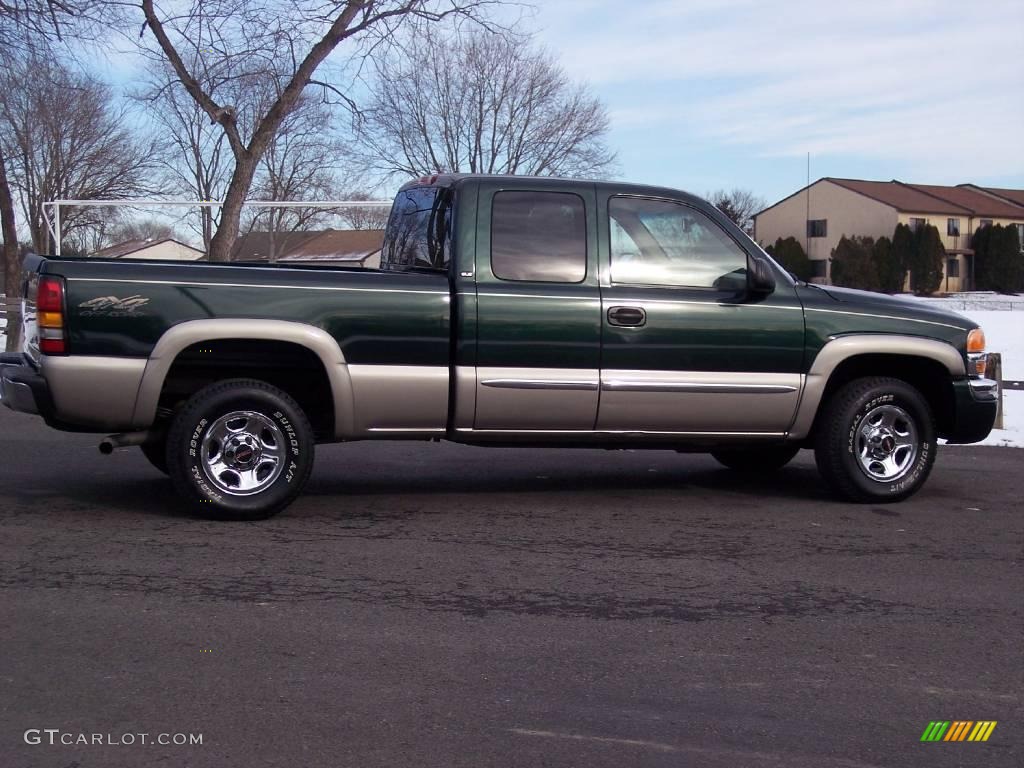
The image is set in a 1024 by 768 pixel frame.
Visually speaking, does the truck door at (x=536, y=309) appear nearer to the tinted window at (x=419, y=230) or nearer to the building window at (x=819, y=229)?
the tinted window at (x=419, y=230)

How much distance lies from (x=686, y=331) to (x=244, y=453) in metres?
2.63

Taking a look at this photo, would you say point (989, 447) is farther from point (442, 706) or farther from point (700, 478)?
point (442, 706)

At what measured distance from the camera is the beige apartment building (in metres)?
70.8

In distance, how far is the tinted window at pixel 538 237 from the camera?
6.81 metres

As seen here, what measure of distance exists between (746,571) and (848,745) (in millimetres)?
2083

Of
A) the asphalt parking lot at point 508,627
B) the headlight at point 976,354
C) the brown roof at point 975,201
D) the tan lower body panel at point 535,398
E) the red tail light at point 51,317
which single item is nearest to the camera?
the asphalt parking lot at point 508,627

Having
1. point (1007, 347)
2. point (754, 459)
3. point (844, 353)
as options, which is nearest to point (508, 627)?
point (844, 353)

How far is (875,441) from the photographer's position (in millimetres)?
7340

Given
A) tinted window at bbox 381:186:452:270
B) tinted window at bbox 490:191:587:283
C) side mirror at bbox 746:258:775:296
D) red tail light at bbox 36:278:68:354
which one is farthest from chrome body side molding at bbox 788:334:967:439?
red tail light at bbox 36:278:68:354

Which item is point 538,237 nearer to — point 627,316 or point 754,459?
point 627,316

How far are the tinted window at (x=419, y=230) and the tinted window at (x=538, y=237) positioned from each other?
12.7 inches

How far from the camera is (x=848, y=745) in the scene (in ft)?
12.0

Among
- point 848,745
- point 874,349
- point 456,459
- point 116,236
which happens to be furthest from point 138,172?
point 848,745

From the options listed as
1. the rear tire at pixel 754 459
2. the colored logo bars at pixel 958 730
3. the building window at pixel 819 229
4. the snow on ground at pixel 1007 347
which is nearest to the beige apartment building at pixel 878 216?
the building window at pixel 819 229
